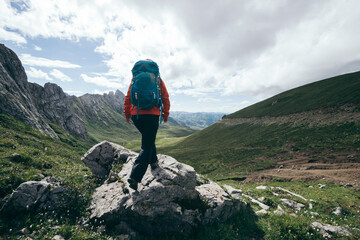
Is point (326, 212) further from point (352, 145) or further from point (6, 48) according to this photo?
point (6, 48)

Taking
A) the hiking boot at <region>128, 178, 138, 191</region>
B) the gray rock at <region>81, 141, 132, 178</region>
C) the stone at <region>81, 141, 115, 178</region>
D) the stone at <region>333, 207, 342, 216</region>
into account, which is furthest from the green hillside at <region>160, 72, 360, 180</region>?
the hiking boot at <region>128, 178, 138, 191</region>

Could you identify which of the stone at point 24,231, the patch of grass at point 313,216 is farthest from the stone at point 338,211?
the stone at point 24,231

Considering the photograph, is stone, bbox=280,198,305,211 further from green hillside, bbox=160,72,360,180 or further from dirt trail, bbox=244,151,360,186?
green hillside, bbox=160,72,360,180

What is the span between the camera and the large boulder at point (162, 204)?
6.58 meters

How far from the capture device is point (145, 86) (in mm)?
7020

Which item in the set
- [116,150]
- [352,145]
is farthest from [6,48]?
[352,145]

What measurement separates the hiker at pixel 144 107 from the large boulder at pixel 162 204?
0.76 m

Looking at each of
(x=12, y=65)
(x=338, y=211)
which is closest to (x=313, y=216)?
(x=338, y=211)

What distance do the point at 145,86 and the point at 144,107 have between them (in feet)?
3.07

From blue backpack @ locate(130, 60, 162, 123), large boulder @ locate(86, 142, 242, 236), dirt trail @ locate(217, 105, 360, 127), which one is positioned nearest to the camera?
large boulder @ locate(86, 142, 242, 236)

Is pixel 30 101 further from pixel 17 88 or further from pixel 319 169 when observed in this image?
pixel 319 169

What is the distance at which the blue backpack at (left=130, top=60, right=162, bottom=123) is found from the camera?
6910 mm

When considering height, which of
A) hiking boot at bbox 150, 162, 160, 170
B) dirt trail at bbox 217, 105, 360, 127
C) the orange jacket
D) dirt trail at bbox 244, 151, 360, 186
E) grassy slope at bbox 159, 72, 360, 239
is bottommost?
dirt trail at bbox 244, 151, 360, 186

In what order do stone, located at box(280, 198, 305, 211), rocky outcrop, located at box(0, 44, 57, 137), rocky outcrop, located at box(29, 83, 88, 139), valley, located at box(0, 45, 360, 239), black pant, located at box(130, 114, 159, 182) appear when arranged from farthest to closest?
rocky outcrop, located at box(29, 83, 88, 139), rocky outcrop, located at box(0, 44, 57, 137), stone, located at box(280, 198, 305, 211), black pant, located at box(130, 114, 159, 182), valley, located at box(0, 45, 360, 239)
